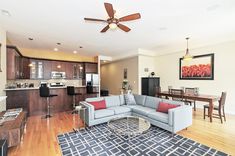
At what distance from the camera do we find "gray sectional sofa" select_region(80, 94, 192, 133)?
9.63ft

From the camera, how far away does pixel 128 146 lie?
2.49m

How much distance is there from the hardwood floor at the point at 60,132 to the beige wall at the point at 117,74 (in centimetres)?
370

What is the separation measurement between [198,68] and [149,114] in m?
3.67

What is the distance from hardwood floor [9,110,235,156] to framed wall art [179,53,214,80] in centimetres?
183

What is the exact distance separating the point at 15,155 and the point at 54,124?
1.52 m

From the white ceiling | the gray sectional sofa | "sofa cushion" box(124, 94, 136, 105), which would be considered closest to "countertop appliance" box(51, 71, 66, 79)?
the white ceiling

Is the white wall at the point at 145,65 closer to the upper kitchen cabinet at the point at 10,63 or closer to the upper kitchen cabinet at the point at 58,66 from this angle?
the upper kitchen cabinet at the point at 58,66

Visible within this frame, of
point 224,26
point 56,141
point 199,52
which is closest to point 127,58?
point 199,52

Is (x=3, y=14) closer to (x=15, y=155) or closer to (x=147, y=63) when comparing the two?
(x=15, y=155)

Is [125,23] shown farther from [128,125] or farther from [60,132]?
[60,132]

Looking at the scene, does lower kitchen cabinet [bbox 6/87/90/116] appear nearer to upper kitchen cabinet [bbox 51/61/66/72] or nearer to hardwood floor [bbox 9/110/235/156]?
hardwood floor [bbox 9/110/235/156]

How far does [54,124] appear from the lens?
3.80 meters

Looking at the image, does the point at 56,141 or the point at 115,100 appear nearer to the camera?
the point at 56,141

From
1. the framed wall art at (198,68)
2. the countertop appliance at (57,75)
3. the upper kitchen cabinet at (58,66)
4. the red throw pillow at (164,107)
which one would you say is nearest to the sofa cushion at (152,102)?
the red throw pillow at (164,107)
